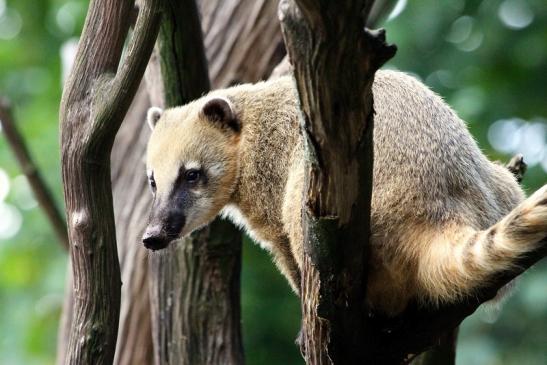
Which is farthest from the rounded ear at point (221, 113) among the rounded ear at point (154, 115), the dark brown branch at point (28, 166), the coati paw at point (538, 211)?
the coati paw at point (538, 211)

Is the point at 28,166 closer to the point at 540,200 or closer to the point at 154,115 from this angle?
the point at 154,115

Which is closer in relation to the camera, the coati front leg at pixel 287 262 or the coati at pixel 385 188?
the coati at pixel 385 188

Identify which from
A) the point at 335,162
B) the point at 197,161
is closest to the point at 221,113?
the point at 197,161

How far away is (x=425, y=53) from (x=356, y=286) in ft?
17.7

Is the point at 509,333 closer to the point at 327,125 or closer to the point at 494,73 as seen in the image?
the point at 494,73

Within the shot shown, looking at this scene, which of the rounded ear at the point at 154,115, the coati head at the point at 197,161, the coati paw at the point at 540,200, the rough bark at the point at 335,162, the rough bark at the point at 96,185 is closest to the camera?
the rough bark at the point at 335,162

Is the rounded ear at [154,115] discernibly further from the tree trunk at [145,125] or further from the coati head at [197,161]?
the tree trunk at [145,125]

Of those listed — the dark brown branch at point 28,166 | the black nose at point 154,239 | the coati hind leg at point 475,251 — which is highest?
the dark brown branch at point 28,166

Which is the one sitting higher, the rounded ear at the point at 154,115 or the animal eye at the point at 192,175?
the rounded ear at the point at 154,115

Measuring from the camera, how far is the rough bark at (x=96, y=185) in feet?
14.9

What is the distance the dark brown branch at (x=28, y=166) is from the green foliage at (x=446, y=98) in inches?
82.9

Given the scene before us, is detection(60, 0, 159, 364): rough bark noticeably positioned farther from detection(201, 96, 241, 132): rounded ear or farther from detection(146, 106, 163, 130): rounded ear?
detection(146, 106, 163, 130): rounded ear

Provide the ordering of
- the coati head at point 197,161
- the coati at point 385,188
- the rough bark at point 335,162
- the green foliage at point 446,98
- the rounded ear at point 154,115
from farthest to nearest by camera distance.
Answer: the green foliage at point 446,98
the rounded ear at point 154,115
the coati head at point 197,161
the coati at point 385,188
the rough bark at point 335,162

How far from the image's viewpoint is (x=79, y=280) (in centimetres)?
457
